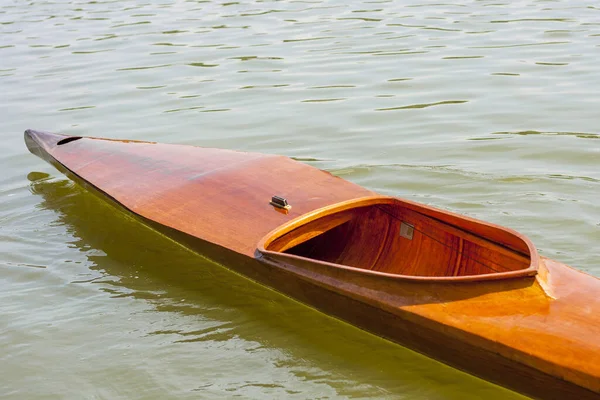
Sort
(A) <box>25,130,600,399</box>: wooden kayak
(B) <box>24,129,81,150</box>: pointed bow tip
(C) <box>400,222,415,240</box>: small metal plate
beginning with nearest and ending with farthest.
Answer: (A) <box>25,130,600,399</box>: wooden kayak
(C) <box>400,222,415,240</box>: small metal plate
(B) <box>24,129,81,150</box>: pointed bow tip

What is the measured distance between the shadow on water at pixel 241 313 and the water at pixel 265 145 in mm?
11

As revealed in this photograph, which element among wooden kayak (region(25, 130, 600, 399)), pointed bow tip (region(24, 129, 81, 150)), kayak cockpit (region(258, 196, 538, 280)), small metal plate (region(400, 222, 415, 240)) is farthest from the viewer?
pointed bow tip (region(24, 129, 81, 150))

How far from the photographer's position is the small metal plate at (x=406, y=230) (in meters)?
4.31

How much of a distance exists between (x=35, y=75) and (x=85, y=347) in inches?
256

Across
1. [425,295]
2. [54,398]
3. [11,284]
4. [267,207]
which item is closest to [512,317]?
[425,295]

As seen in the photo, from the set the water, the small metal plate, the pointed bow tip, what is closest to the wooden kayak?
the small metal plate

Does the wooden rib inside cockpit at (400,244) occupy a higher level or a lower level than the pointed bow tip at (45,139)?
lower

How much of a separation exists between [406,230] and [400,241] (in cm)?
7

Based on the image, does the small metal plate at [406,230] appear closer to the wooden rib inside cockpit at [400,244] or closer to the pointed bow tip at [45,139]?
the wooden rib inside cockpit at [400,244]

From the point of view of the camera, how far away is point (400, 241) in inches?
172

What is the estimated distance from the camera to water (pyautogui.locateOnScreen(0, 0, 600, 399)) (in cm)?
390

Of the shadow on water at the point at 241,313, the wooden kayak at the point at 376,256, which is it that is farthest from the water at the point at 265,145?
the wooden kayak at the point at 376,256

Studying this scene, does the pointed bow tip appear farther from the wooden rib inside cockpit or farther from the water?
the wooden rib inside cockpit

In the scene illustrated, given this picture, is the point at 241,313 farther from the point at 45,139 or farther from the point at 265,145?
the point at 265,145
